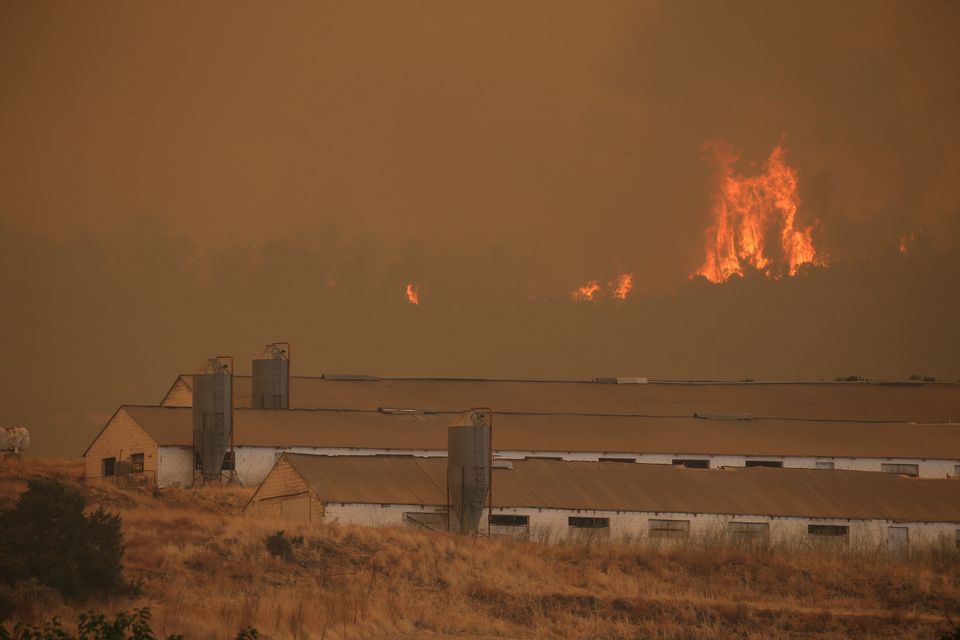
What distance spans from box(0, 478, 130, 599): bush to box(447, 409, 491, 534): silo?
1702 centimetres

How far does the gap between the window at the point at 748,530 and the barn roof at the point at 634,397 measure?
21358 mm

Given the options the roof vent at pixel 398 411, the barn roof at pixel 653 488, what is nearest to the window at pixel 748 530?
the barn roof at pixel 653 488

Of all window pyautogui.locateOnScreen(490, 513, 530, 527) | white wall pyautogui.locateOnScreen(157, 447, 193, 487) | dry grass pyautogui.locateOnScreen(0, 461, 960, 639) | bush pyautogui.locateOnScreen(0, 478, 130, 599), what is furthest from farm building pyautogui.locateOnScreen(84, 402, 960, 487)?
bush pyautogui.locateOnScreen(0, 478, 130, 599)

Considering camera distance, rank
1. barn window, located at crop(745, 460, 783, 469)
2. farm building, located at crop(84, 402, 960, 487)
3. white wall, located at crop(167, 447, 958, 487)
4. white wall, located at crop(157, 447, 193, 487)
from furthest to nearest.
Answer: barn window, located at crop(745, 460, 783, 469) < farm building, located at crop(84, 402, 960, 487) < white wall, located at crop(167, 447, 958, 487) < white wall, located at crop(157, 447, 193, 487)

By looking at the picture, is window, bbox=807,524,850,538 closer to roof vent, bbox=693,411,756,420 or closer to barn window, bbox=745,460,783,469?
barn window, bbox=745,460,783,469

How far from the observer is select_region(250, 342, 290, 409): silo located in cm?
8062

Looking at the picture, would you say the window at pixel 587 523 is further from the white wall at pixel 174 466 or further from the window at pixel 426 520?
the white wall at pixel 174 466

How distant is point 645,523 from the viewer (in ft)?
215

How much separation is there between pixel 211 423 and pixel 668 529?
67.2 feet

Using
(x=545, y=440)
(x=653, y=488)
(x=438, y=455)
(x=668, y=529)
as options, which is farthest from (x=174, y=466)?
(x=668, y=529)

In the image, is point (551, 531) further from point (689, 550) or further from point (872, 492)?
point (872, 492)

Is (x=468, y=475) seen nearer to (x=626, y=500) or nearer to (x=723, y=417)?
(x=626, y=500)

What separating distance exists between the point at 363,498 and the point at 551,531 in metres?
7.39

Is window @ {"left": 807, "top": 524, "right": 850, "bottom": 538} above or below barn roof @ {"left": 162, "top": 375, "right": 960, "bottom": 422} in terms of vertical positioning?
below
